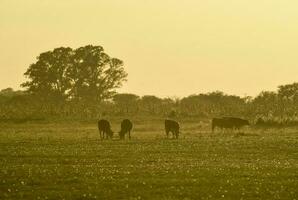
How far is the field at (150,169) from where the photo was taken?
24.7 metres

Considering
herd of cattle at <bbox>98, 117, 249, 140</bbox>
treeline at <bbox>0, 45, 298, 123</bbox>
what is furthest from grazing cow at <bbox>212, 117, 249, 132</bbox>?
treeline at <bbox>0, 45, 298, 123</bbox>

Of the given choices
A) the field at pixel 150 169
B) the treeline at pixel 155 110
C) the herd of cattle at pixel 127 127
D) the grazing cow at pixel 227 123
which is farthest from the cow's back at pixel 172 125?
the treeline at pixel 155 110

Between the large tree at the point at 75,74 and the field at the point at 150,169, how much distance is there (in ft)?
224

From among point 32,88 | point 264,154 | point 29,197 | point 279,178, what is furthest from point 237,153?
point 32,88

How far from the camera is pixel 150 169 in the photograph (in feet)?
101

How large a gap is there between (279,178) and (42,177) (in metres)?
9.91

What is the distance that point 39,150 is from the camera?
40.6 metres

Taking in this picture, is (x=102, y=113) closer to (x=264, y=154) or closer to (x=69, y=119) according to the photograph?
(x=69, y=119)

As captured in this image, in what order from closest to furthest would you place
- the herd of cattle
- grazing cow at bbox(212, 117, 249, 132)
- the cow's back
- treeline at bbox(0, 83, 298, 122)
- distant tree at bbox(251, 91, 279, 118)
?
1. the herd of cattle
2. the cow's back
3. grazing cow at bbox(212, 117, 249, 132)
4. treeline at bbox(0, 83, 298, 122)
5. distant tree at bbox(251, 91, 279, 118)

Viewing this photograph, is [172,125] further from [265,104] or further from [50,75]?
[50,75]

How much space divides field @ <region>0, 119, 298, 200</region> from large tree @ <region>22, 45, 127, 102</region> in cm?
6825

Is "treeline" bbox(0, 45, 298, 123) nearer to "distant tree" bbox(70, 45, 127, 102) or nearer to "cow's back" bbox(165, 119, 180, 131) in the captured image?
"distant tree" bbox(70, 45, 127, 102)

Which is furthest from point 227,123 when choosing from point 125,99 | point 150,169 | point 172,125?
point 125,99

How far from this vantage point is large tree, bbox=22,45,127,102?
115 metres
